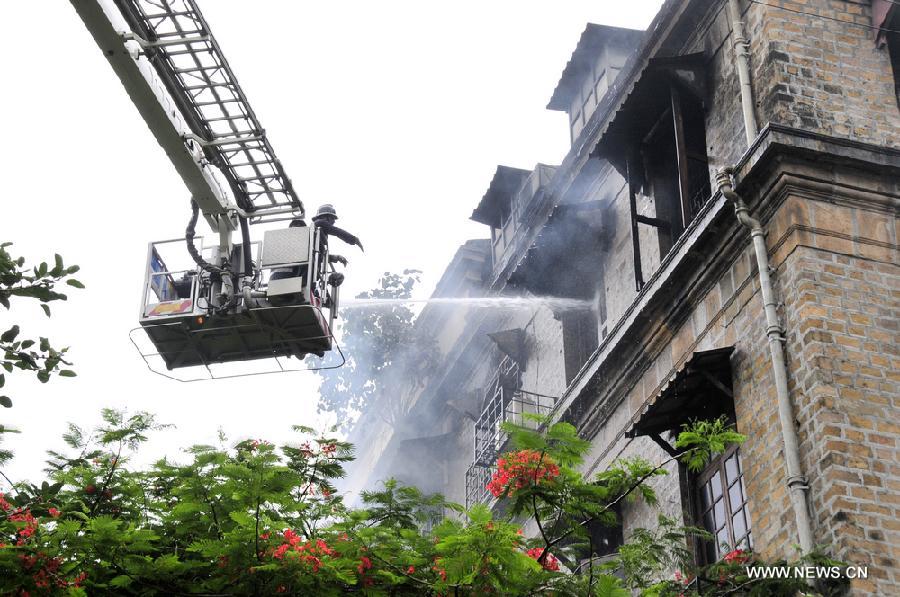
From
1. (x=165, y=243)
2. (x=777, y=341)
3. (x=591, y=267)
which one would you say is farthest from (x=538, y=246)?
(x=777, y=341)

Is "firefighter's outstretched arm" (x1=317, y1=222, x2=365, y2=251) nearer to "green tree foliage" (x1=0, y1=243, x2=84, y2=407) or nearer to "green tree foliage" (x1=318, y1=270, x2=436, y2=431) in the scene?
"green tree foliage" (x1=0, y1=243, x2=84, y2=407)

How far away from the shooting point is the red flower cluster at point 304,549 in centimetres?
1192

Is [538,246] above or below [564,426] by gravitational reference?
above

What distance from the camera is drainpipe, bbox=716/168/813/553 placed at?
14.3m

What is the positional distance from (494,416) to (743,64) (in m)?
11.1

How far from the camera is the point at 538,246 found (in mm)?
24578

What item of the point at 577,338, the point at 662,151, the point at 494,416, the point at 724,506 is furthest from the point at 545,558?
the point at 494,416

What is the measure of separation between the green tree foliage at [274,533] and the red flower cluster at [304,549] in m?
0.02

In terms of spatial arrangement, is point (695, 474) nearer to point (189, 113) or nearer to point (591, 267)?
point (591, 267)

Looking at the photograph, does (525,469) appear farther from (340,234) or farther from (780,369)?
(340,234)

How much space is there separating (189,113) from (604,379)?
7.38 m

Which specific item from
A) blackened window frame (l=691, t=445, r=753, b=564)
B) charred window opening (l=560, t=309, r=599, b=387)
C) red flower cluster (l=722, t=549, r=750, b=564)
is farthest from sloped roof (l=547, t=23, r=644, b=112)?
red flower cluster (l=722, t=549, r=750, b=564)

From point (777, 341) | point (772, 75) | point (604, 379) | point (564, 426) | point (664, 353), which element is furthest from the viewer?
point (604, 379)

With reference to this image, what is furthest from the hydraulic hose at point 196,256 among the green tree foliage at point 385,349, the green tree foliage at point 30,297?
the green tree foliage at point 385,349
